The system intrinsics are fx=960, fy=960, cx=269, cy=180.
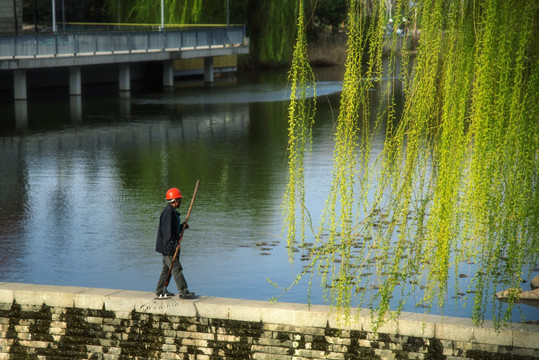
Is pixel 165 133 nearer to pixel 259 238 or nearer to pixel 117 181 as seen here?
pixel 117 181

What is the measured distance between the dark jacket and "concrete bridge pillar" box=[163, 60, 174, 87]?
1502 inches

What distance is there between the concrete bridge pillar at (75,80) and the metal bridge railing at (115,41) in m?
1.81

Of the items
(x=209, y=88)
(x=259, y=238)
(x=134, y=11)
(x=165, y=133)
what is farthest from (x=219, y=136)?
(x=134, y=11)

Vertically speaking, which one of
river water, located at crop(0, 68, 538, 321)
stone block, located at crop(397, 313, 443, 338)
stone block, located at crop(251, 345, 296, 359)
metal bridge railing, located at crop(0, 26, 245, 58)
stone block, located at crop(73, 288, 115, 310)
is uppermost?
metal bridge railing, located at crop(0, 26, 245, 58)

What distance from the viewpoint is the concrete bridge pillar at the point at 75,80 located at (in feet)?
136

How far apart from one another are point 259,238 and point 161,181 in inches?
248

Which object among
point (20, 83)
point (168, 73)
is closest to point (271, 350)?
point (20, 83)

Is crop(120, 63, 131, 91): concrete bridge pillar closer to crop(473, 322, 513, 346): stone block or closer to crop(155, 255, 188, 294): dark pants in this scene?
crop(155, 255, 188, 294): dark pants

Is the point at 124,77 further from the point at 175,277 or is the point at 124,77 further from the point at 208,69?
the point at 175,277

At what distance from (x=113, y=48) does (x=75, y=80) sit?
2.45 metres

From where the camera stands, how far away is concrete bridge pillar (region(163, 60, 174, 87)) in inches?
1896

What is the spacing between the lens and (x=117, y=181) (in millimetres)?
22016

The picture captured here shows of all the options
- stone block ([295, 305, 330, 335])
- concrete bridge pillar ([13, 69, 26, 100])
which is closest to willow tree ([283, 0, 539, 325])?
stone block ([295, 305, 330, 335])

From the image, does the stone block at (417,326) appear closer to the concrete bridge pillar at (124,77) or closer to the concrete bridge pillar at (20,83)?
the concrete bridge pillar at (20,83)
